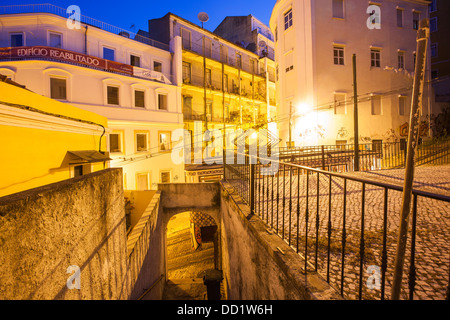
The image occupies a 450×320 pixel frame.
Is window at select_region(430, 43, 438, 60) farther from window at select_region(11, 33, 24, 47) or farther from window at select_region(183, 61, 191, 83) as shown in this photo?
window at select_region(11, 33, 24, 47)

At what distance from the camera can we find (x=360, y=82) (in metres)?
19.0

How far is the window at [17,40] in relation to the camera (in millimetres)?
14852

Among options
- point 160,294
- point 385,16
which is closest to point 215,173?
point 160,294

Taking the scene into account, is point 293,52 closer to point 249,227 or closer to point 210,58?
point 210,58

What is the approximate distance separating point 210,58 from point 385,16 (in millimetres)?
Result: 16727

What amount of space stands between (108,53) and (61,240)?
62.0 feet

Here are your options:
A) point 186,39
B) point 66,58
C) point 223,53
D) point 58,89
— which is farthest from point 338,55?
point 58,89

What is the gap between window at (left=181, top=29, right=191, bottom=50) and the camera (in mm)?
22266

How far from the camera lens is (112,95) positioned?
17.0 metres

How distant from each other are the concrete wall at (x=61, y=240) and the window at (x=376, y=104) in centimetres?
2191

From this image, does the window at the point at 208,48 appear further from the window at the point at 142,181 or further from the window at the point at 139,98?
the window at the point at 142,181

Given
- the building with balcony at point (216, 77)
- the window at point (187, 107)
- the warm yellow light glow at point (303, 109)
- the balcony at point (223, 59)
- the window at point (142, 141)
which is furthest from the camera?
the window at point (187, 107)

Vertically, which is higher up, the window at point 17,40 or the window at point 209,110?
the window at point 17,40

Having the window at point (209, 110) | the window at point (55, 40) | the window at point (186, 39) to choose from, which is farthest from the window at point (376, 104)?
the window at point (55, 40)
